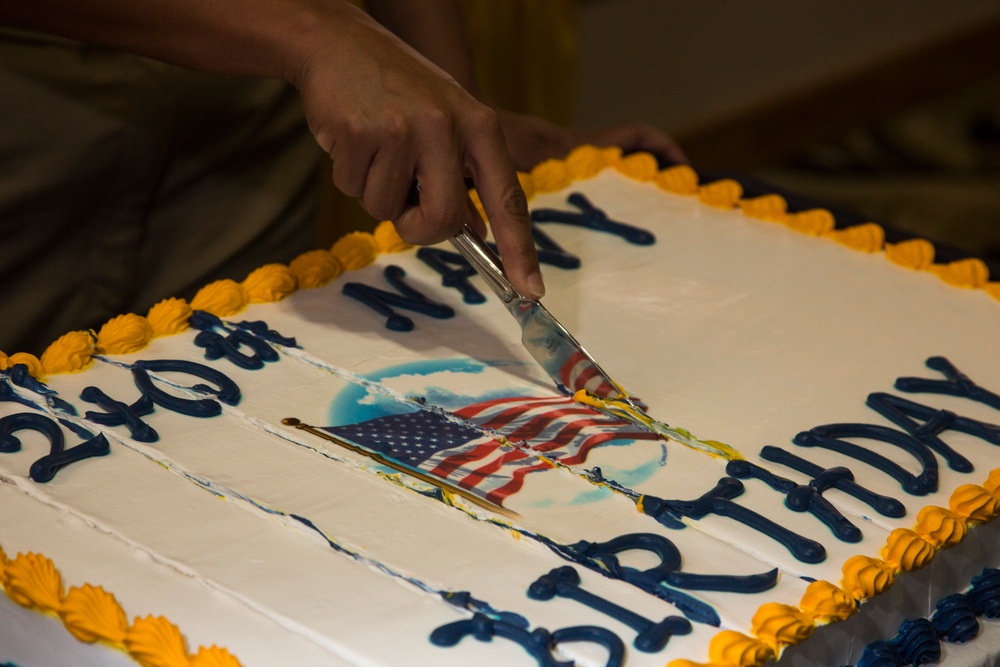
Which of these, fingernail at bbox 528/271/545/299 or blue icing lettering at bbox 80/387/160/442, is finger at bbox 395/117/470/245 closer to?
fingernail at bbox 528/271/545/299

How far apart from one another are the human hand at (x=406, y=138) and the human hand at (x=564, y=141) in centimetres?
118

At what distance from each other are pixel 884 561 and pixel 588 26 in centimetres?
520

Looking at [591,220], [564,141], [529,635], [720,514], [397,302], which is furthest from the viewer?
[564,141]

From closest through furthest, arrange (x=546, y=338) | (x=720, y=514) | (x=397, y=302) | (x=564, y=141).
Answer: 1. (x=720, y=514)
2. (x=546, y=338)
3. (x=397, y=302)
4. (x=564, y=141)

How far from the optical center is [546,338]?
2.16 metres

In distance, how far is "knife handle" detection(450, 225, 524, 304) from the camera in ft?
6.97

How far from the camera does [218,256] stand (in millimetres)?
3070

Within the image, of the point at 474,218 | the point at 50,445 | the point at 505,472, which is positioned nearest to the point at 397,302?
the point at 474,218

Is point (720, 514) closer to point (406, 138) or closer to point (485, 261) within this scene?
point (485, 261)

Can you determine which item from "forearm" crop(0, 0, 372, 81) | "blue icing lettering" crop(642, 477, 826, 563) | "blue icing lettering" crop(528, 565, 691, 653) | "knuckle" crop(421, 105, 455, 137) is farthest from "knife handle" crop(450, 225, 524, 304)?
"blue icing lettering" crop(528, 565, 691, 653)

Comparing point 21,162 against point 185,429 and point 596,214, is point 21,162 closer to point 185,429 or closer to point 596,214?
point 185,429

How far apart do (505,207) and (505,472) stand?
→ 1.40 feet

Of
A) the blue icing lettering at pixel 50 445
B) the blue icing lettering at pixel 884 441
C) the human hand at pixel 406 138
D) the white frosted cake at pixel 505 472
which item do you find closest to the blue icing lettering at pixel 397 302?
the white frosted cake at pixel 505 472

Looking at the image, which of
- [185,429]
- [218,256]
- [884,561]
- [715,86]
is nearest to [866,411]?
[884,561]
